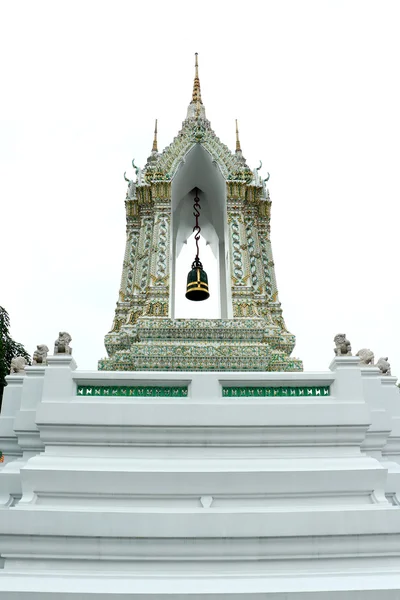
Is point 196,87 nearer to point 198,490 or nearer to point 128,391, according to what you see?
point 128,391

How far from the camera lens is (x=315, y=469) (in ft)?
16.3

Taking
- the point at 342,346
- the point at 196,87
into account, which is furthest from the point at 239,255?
the point at 196,87

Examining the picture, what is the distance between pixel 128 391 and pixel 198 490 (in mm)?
1396

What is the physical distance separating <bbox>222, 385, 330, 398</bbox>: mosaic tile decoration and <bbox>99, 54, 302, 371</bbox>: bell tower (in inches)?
44.3

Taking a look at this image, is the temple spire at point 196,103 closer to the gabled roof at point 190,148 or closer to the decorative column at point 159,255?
the gabled roof at point 190,148

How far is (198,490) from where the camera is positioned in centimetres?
486

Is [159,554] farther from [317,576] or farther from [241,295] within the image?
[241,295]

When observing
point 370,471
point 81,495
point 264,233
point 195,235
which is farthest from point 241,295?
point 81,495

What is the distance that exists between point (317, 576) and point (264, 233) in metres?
6.09

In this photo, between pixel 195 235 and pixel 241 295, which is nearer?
pixel 241 295

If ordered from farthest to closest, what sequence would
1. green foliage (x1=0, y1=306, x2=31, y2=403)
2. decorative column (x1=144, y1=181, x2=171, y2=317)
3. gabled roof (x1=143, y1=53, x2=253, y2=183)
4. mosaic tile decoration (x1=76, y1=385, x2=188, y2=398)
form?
green foliage (x1=0, y1=306, x2=31, y2=403) → gabled roof (x1=143, y1=53, x2=253, y2=183) → decorative column (x1=144, y1=181, x2=171, y2=317) → mosaic tile decoration (x1=76, y1=385, x2=188, y2=398)

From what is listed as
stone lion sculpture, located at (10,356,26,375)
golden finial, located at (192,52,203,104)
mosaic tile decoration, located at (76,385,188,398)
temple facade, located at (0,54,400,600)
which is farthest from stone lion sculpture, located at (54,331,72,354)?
golden finial, located at (192,52,203,104)

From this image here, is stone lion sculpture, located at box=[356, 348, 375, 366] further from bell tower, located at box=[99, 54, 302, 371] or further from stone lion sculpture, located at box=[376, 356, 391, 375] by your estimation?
bell tower, located at box=[99, 54, 302, 371]

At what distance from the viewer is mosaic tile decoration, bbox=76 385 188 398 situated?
5.57 meters
